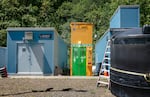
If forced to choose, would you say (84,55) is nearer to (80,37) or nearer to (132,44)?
(80,37)

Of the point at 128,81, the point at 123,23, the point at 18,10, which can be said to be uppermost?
the point at 18,10

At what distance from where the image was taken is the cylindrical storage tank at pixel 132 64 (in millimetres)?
5227

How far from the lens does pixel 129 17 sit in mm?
19969

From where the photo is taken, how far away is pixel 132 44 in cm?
539

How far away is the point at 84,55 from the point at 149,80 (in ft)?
62.0

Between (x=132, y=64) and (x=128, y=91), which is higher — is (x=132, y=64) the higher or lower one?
the higher one

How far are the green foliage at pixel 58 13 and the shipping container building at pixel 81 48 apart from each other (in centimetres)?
1644

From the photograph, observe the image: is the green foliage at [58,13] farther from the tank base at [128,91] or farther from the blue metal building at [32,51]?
the tank base at [128,91]

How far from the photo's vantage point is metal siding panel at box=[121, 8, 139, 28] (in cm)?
1980

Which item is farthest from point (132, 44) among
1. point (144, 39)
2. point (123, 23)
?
point (123, 23)

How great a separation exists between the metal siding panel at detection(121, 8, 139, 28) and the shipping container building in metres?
4.45

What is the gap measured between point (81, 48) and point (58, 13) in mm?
34589

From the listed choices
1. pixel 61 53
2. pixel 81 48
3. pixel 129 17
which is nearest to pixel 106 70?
pixel 129 17

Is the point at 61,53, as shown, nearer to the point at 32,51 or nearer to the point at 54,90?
the point at 32,51
